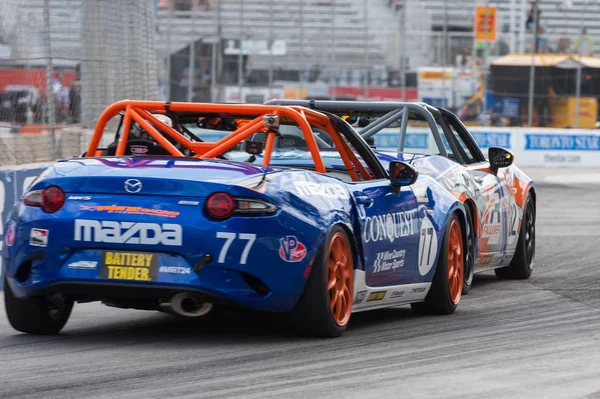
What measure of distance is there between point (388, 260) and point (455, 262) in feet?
3.91

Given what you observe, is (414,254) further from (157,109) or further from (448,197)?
(157,109)

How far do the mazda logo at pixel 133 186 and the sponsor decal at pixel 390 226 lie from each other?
54.4 inches

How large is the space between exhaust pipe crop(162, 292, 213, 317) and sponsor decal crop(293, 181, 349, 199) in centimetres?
73

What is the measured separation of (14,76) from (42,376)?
754cm

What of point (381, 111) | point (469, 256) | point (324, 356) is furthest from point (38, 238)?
point (381, 111)

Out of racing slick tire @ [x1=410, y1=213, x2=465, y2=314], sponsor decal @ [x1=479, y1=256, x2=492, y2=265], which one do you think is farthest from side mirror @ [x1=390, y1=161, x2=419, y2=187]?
sponsor decal @ [x1=479, y1=256, x2=492, y2=265]

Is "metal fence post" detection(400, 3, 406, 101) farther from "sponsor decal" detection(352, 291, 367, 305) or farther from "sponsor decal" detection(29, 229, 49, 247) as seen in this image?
"sponsor decal" detection(29, 229, 49, 247)

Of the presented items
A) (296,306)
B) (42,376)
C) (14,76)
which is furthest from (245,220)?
(14,76)

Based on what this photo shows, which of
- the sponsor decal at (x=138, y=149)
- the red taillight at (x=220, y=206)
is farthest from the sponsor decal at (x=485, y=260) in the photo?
the red taillight at (x=220, y=206)

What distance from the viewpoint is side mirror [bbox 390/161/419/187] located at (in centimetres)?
738

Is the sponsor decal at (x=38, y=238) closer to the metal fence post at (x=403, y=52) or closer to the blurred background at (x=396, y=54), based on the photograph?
the blurred background at (x=396, y=54)

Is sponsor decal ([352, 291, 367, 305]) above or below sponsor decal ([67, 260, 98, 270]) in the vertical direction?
below

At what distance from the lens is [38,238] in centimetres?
635

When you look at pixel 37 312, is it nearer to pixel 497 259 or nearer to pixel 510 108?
pixel 497 259
